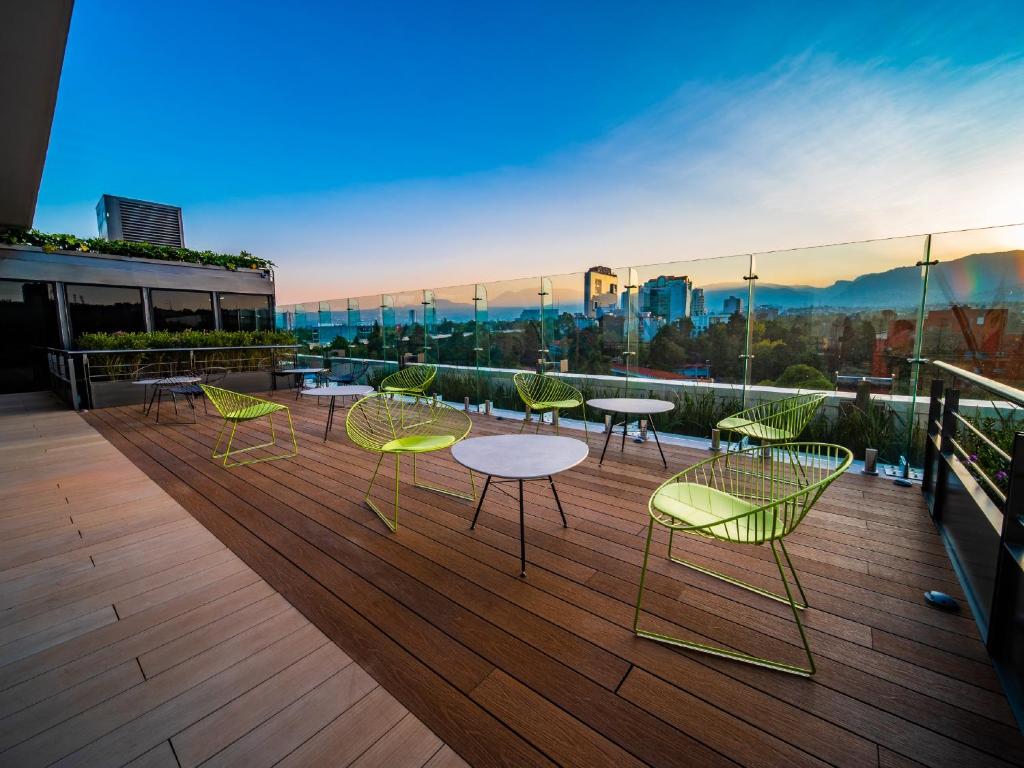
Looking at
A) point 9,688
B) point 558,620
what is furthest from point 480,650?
point 9,688

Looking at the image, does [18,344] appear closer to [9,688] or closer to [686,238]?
[9,688]

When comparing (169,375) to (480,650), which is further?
(169,375)

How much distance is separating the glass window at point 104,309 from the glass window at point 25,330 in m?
0.32

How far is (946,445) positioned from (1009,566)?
62.3 inches

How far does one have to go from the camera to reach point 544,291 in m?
6.12

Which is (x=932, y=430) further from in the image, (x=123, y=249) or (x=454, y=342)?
(x=123, y=249)

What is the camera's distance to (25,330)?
29.4 feet

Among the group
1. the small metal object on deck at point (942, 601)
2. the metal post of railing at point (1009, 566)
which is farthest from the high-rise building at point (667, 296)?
the metal post of railing at point (1009, 566)

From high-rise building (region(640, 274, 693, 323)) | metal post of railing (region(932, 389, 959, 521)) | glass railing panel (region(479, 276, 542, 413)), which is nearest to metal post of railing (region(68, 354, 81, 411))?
glass railing panel (region(479, 276, 542, 413))

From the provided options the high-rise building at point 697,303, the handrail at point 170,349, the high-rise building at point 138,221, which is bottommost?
the handrail at point 170,349

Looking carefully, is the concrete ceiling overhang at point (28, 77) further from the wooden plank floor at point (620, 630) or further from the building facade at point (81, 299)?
the building facade at point (81, 299)

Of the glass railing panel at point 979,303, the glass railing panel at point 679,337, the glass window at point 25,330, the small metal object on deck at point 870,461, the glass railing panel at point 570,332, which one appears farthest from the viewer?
the glass window at point 25,330

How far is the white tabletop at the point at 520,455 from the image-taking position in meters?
2.18

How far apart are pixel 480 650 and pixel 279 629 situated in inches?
37.1
